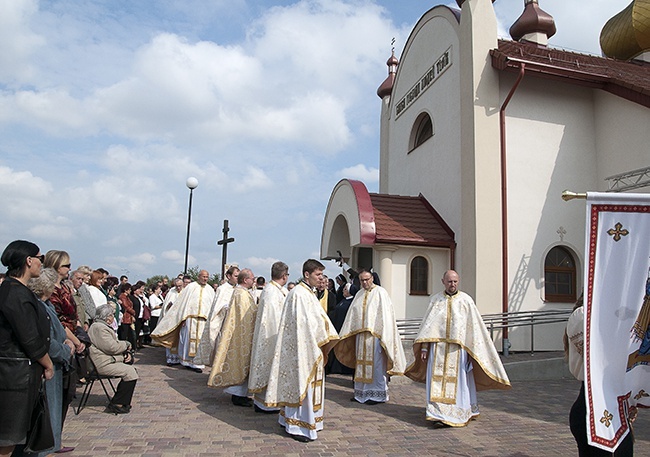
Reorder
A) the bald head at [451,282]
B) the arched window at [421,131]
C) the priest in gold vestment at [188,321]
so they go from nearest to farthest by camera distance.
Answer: the bald head at [451,282] → the priest in gold vestment at [188,321] → the arched window at [421,131]

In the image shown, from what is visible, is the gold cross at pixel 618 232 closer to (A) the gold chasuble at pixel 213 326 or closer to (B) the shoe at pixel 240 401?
(B) the shoe at pixel 240 401

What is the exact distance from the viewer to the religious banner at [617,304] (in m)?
3.51

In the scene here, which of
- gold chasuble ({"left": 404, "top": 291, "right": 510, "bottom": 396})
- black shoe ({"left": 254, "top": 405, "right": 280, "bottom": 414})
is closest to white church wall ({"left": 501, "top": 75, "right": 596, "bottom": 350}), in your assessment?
gold chasuble ({"left": 404, "top": 291, "right": 510, "bottom": 396})

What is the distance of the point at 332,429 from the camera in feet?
22.0

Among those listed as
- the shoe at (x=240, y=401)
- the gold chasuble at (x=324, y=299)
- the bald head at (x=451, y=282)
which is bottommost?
the shoe at (x=240, y=401)

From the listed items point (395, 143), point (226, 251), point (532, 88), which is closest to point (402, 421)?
point (532, 88)

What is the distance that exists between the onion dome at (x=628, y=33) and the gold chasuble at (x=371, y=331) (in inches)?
553

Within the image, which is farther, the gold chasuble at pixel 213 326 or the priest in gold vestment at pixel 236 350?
the gold chasuble at pixel 213 326

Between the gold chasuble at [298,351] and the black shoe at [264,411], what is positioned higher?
the gold chasuble at [298,351]

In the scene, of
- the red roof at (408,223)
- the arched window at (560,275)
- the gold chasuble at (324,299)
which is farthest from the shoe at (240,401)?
the arched window at (560,275)

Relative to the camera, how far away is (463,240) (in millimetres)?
13195

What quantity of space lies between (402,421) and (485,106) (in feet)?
27.1

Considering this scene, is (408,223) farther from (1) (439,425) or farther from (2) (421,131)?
(1) (439,425)

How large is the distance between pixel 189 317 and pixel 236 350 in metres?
3.71
